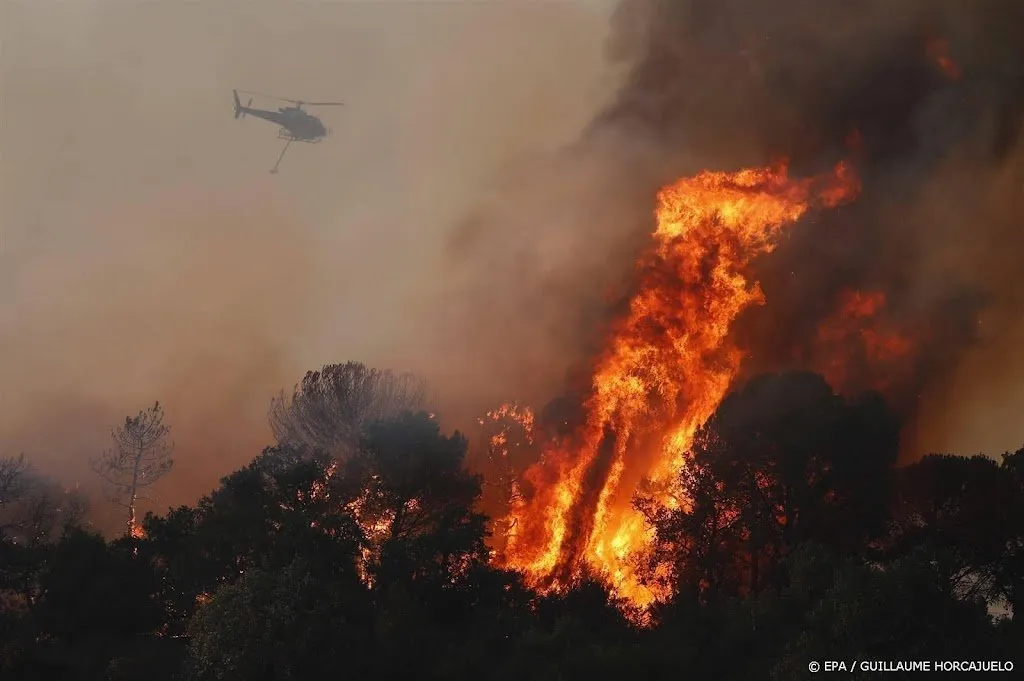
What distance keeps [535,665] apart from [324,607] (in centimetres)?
975

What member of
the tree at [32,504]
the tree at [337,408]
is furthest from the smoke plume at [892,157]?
the tree at [32,504]

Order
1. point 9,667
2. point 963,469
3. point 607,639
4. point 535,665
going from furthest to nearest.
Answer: point 963,469 → point 9,667 → point 607,639 → point 535,665

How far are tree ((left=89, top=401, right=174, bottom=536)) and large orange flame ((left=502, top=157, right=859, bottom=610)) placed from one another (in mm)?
45642

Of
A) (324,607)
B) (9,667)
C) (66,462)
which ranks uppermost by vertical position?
(66,462)

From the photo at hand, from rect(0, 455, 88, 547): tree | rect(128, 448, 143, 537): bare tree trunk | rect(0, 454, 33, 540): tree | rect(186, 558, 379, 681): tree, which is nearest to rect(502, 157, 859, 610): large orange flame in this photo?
rect(186, 558, 379, 681): tree

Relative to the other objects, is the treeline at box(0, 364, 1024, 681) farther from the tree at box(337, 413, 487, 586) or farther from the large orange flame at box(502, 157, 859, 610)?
the large orange flame at box(502, 157, 859, 610)

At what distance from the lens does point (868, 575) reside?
33.4 metres

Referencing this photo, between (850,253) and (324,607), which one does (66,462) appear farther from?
(850,253)

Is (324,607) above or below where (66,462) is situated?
below

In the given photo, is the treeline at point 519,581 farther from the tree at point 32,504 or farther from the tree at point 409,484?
the tree at point 32,504

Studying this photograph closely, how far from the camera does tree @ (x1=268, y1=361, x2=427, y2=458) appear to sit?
69.8 m

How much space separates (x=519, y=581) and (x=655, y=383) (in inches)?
813

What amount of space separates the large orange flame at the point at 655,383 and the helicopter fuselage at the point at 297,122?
51.9m

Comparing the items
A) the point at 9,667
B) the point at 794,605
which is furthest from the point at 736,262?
the point at 9,667
